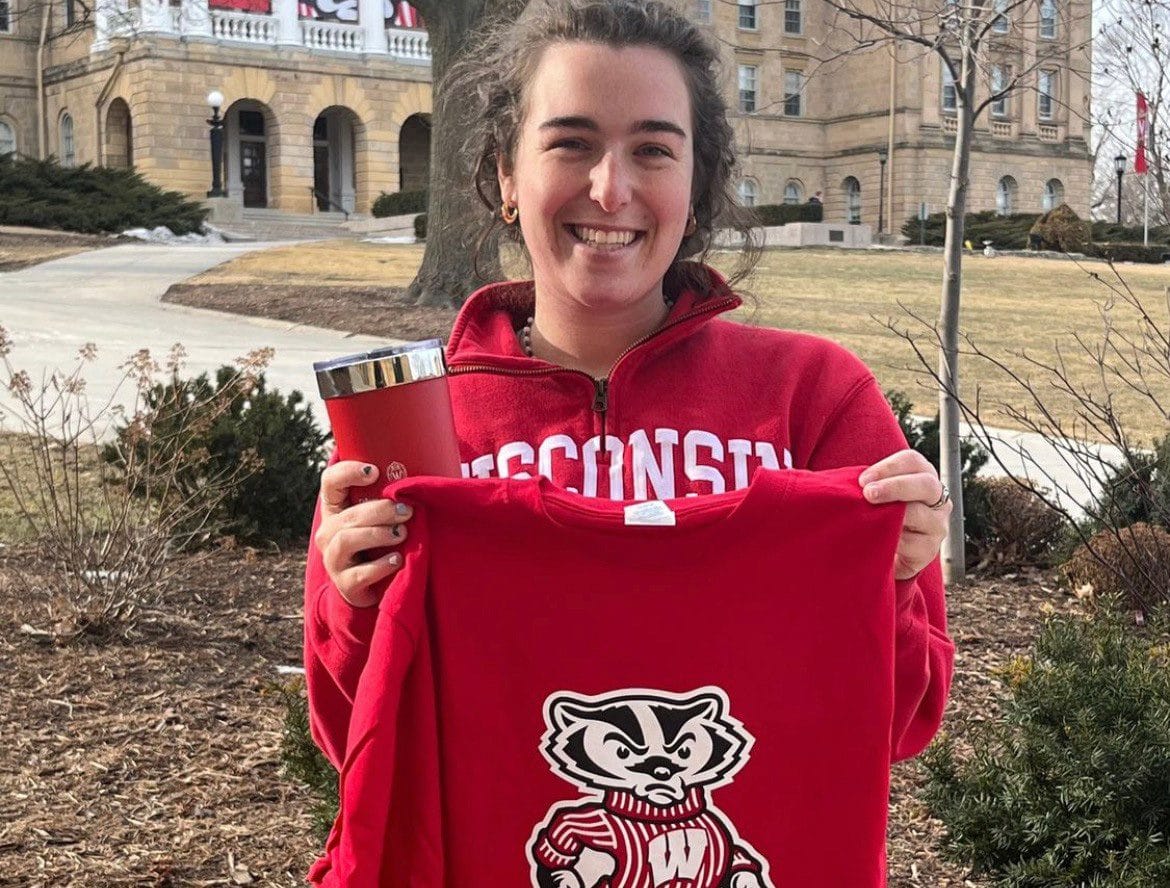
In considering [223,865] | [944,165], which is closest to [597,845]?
[223,865]

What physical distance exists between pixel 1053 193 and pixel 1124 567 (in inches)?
2358

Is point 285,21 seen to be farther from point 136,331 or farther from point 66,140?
point 136,331

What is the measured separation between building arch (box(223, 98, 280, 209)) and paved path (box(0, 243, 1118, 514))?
950 inches

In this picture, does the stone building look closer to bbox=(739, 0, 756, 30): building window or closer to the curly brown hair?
bbox=(739, 0, 756, 30): building window

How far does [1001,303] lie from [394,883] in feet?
73.0

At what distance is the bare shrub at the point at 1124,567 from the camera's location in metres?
5.94

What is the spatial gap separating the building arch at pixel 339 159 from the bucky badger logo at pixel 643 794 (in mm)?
48656

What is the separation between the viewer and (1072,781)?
3.04 meters

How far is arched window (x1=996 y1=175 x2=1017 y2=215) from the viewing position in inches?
2384

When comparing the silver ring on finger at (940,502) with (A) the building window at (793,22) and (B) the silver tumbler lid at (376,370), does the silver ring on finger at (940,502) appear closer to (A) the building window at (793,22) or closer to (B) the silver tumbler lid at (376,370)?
(B) the silver tumbler lid at (376,370)

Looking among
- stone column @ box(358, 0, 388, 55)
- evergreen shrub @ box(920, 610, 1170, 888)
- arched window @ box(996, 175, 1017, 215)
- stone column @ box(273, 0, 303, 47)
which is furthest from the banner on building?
evergreen shrub @ box(920, 610, 1170, 888)

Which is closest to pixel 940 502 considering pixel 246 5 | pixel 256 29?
pixel 246 5

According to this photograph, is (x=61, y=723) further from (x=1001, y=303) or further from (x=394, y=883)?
(x=1001, y=303)

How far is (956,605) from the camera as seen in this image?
6.55 metres
